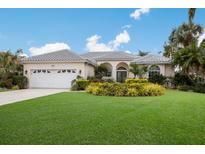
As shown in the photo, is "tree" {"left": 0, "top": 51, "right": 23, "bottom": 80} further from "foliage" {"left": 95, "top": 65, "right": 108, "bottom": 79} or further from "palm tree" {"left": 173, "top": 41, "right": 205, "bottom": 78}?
"palm tree" {"left": 173, "top": 41, "right": 205, "bottom": 78}

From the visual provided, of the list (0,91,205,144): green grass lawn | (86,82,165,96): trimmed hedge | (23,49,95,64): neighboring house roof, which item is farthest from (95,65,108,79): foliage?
(0,91,205,144): green grass lawn

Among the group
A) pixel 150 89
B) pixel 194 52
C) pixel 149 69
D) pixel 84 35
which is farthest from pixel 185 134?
pixel 84 35

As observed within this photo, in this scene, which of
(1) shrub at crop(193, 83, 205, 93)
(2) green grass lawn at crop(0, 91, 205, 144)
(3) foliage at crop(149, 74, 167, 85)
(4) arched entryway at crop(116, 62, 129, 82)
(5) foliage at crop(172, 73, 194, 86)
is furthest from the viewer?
(4) arched entryway at crop(116, 62, 129, 82)

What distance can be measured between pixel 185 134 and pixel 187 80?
18998mm

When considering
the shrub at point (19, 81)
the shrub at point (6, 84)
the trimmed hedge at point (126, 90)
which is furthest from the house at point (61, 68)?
the trimmed hedge at point (126, 90)

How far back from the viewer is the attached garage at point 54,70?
76.1ft

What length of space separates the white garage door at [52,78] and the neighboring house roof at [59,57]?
47.8 inches

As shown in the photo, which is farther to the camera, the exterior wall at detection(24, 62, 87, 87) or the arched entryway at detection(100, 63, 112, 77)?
the arched entryway at detection(100, 63, 112, 77)

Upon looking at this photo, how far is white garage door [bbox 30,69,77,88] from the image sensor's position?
23438 mm

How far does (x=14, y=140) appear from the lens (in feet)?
16.0

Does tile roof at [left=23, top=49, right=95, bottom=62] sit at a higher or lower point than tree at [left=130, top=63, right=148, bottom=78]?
higher
